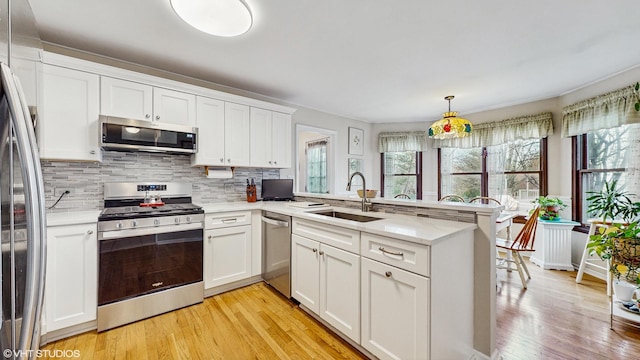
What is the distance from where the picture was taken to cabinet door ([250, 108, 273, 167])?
3164 mm

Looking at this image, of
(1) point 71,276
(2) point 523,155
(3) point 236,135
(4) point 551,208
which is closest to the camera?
(1) point 71,276

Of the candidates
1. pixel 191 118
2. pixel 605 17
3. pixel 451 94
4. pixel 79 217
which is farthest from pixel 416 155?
pixel 79 217

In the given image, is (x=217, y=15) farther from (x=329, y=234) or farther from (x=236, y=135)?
(x=329, y=234)

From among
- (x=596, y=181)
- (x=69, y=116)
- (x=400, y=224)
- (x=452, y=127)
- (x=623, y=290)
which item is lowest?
(x=623, y=290)

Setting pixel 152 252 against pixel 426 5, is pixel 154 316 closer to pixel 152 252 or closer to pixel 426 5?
pixel 152 252

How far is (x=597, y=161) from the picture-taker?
10.8ft

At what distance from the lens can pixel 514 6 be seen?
178cm

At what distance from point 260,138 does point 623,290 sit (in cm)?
388

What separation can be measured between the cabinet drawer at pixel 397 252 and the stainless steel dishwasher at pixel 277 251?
3.22ft

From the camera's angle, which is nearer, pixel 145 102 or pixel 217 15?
pixel 217 15

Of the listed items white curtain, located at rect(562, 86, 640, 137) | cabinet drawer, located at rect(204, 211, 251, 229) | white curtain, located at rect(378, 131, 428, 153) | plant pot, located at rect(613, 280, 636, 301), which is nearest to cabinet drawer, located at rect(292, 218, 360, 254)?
cabinet drawer, located at rect(204, 211, 251, 229)

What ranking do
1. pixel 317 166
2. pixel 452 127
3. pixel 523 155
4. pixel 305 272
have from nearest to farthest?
pixel 305 272 → pixel 452 127 → pixel 523 155 → pixel 317 166

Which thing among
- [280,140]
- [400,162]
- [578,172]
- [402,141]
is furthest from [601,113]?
[280,140]

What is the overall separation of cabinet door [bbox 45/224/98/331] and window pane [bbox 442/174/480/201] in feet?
17.6
